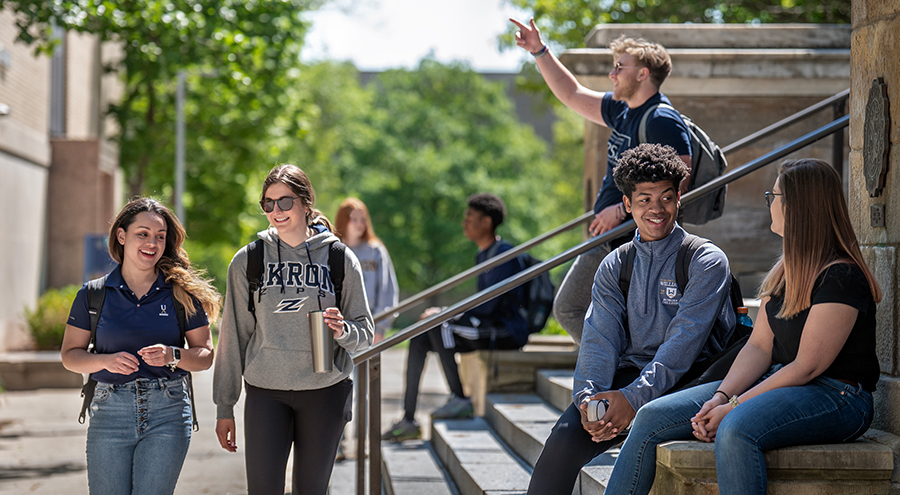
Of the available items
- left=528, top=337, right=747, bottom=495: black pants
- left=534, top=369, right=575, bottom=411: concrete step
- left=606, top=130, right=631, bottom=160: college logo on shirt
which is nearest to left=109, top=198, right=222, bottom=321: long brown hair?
left=528, top=337, right=747, bottom=495: black pants

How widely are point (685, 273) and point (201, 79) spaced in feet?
44.4

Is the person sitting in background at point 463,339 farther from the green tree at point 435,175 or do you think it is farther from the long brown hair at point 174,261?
the green tree at point 435,175

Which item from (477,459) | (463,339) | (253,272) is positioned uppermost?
(253,272)

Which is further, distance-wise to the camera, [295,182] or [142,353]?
[295,182]

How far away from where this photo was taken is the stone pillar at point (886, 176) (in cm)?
338

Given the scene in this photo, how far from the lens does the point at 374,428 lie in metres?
4.14

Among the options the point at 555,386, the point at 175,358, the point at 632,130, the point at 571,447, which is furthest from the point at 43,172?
the point at 571,447

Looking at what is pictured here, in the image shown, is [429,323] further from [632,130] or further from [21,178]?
[21,178]

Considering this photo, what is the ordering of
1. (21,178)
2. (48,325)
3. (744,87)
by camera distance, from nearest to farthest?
(744,87)
(48,325)
(21,178)

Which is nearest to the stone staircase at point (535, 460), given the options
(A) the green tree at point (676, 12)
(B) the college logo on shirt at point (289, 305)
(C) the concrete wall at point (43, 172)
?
(B) the college logo on shirt at point (289, 305)

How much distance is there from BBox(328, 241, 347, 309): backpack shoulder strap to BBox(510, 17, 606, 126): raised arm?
179cm

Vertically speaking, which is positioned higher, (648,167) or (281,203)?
(648,167)

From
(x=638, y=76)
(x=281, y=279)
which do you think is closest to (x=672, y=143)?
(x=638, y=76)

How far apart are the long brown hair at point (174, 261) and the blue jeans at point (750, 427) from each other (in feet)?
6.19
